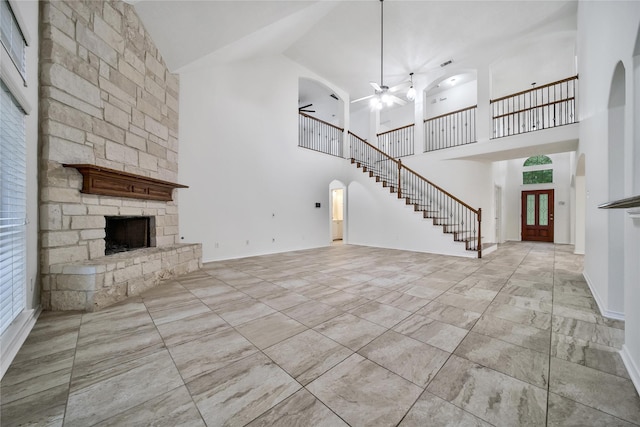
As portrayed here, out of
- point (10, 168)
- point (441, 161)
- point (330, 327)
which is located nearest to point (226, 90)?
point (10, 168)

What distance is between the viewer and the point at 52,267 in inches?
98.9

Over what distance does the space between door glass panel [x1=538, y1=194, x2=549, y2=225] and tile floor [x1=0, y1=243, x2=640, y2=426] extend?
8087mm

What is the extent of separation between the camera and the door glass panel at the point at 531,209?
9.41 metres

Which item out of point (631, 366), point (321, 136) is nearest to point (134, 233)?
point (631, 366)

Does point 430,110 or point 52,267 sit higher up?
point 430,110

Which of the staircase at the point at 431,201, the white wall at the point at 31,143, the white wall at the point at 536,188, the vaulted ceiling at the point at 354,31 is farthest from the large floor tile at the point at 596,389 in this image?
the white wall at the point at 536,188

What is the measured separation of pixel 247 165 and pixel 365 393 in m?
5.31

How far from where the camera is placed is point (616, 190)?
7.86 feet

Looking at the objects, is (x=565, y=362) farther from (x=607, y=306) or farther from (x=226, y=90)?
(x=226, y=90)

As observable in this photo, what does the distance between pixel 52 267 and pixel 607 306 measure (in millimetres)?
5765

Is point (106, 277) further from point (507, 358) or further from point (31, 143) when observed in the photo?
point (507, 358)

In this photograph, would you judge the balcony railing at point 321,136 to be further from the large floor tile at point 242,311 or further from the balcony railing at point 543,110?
the large floor tile at point 242,311

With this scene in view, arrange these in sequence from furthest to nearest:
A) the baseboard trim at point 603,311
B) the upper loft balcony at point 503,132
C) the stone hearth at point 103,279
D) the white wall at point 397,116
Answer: the white wall at point 397,116, the upper loft balcony at point 503,132, the stone hearth at point 103,279, the baseboard trim at point 603,311

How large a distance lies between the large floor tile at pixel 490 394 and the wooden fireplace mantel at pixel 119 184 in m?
3.87
